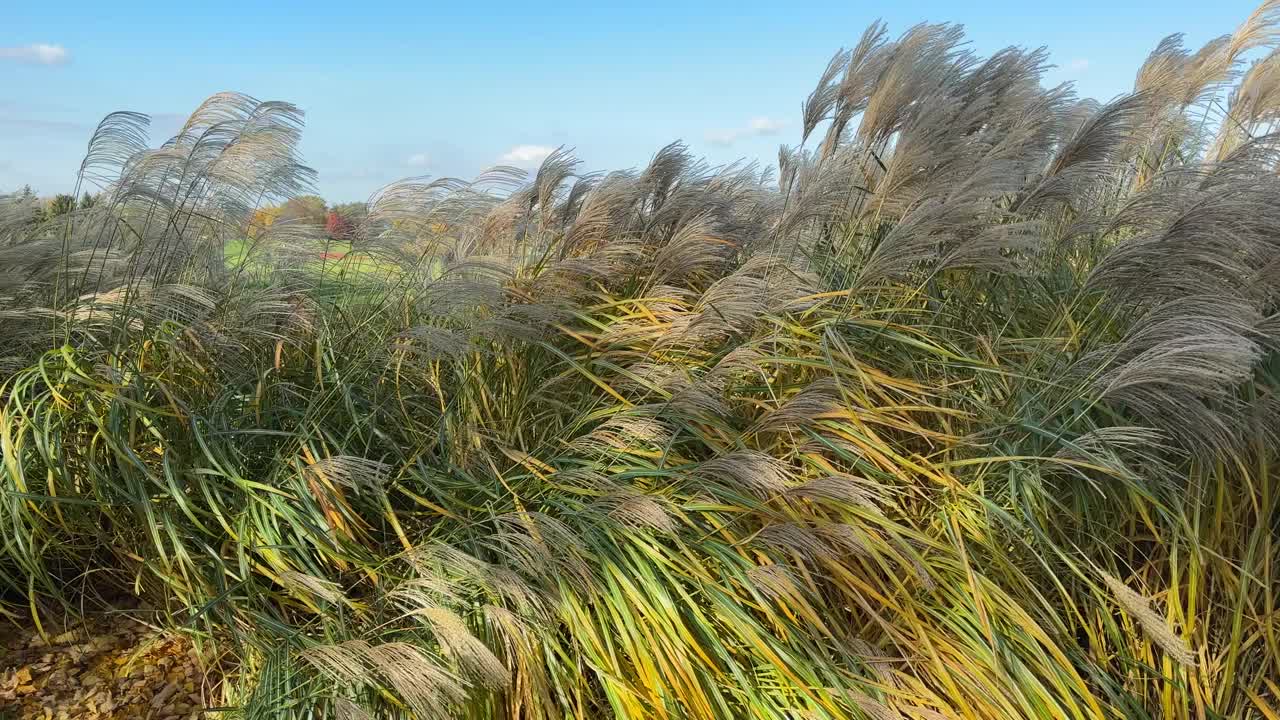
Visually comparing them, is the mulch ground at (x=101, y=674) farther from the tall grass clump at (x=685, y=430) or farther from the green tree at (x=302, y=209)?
the green tree at (x=302, y=209)

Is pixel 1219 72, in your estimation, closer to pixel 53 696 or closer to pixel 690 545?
pixel 690 545

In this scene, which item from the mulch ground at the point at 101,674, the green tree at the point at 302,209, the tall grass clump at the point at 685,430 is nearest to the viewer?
the tall grass clump at the point at 685,430

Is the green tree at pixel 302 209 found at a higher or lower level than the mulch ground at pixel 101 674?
higher

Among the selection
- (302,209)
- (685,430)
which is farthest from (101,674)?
(685,430)

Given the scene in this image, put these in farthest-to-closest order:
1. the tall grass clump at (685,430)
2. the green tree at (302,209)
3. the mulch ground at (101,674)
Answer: the green tree at (302,209), the mulch ground at (101,674), the tall grass clump at (685,430)

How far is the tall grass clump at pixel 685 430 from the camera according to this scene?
7.58ft

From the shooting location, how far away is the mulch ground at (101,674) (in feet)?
8.50

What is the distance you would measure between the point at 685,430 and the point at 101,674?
1.77 m

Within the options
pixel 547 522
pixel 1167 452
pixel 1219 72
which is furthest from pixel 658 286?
pixel 1219 72

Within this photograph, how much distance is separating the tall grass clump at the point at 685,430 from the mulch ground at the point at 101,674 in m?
0.10

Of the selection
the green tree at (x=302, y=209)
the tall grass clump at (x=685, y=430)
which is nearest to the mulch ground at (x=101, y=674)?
the tall grass clump at (x=685, y=430)

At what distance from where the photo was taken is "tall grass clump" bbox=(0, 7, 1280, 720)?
7.58 ft

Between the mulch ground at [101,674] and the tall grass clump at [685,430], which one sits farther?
the mulch ground at [101,674]

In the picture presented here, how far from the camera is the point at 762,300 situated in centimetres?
288
